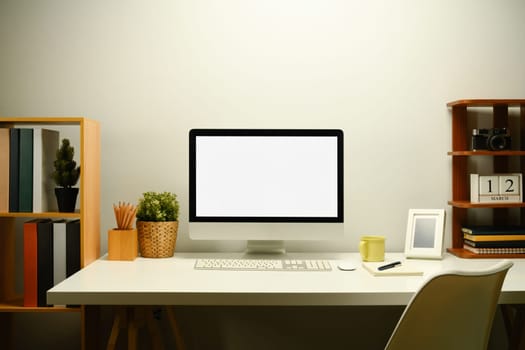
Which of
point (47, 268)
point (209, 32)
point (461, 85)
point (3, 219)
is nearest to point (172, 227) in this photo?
point (47, 268)

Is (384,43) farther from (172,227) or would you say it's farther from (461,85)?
(172,227)

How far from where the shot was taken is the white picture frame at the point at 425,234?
2314 mm

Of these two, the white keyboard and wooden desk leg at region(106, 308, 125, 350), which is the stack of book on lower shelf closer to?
the white keyboard

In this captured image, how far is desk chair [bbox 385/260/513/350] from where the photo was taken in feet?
4.71

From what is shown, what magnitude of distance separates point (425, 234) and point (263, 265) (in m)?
0.72

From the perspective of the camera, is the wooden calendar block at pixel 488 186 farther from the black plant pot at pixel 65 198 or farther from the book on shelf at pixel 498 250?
the black plant pot at pixel 65 198

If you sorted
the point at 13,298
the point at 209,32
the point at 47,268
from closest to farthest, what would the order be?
the point at 47,268, the point at 13,298, the point at 209,32

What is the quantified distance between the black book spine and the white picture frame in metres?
1.42

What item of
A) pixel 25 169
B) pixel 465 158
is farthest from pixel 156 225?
pixel 465 158

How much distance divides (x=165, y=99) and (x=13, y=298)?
1.04 m

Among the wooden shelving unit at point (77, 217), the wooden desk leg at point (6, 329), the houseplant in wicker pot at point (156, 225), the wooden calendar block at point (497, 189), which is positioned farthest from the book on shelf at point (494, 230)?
the wooden desk leg at point (6, 329)

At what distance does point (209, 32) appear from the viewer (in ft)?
8.18

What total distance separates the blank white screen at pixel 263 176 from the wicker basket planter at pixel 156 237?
16 centimetres

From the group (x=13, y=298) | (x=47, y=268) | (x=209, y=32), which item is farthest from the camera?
(x=209, y=32)
